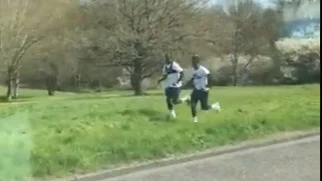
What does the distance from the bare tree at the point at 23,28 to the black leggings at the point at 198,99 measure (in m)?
23.6

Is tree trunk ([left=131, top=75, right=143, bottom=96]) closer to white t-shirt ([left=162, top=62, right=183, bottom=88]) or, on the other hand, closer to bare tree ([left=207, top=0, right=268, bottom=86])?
bare tree ([left=207, top=0, right=268, bottom=86])

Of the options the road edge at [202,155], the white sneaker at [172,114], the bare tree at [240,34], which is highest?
the bare tree at [240,34]

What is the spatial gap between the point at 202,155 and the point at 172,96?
3.95 m

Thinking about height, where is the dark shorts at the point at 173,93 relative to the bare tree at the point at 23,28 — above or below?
below

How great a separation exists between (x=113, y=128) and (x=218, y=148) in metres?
1.98

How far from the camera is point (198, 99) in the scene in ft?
44.2

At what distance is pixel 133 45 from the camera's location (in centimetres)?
3728

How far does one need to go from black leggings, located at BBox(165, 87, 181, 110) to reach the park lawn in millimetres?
241

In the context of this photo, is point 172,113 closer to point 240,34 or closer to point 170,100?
point 170,100

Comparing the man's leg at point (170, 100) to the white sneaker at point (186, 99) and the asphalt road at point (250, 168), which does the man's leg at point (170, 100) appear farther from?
the asphalt road at point (250, 168)

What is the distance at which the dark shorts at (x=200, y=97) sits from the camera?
13.4m

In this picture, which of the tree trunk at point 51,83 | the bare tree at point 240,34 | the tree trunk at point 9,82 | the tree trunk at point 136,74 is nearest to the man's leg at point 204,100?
the bare tree at point 240,34

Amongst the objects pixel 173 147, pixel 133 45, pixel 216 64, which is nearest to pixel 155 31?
pixel 133 45

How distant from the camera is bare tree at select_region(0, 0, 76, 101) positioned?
35844mm
